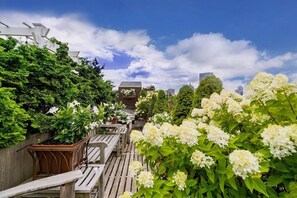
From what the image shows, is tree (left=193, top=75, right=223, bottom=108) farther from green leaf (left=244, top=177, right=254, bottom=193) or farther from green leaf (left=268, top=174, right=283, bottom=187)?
green leaf (left=244, top=177, right=254, bottom=193)

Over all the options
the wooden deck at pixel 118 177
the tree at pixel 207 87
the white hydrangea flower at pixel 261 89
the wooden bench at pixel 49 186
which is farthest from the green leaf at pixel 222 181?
the tree at pixel 207 87

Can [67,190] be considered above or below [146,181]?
below

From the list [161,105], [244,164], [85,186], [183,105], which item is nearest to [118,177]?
[183,105]

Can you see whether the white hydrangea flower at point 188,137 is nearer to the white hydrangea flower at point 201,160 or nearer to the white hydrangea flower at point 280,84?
the white hydrangea flower at point 201,160

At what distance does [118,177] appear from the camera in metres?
4.43

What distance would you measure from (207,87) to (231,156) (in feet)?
9.88

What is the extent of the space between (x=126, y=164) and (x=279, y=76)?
4597mm

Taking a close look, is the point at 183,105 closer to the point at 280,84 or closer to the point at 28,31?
the point at 28,31

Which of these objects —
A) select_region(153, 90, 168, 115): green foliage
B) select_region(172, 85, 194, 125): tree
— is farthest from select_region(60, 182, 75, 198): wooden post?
select_region(153, 90, 168, 115): green foliage

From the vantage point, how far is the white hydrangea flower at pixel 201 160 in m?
1.10

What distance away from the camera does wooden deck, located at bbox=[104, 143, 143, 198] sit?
→ 3779 millimetres

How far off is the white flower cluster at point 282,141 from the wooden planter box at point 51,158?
2.09 metres

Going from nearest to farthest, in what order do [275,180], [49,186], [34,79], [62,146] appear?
[275,180] < [49,186] < [62,146] < [34,79]

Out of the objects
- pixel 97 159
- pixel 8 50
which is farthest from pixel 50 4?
pixel 97 159
